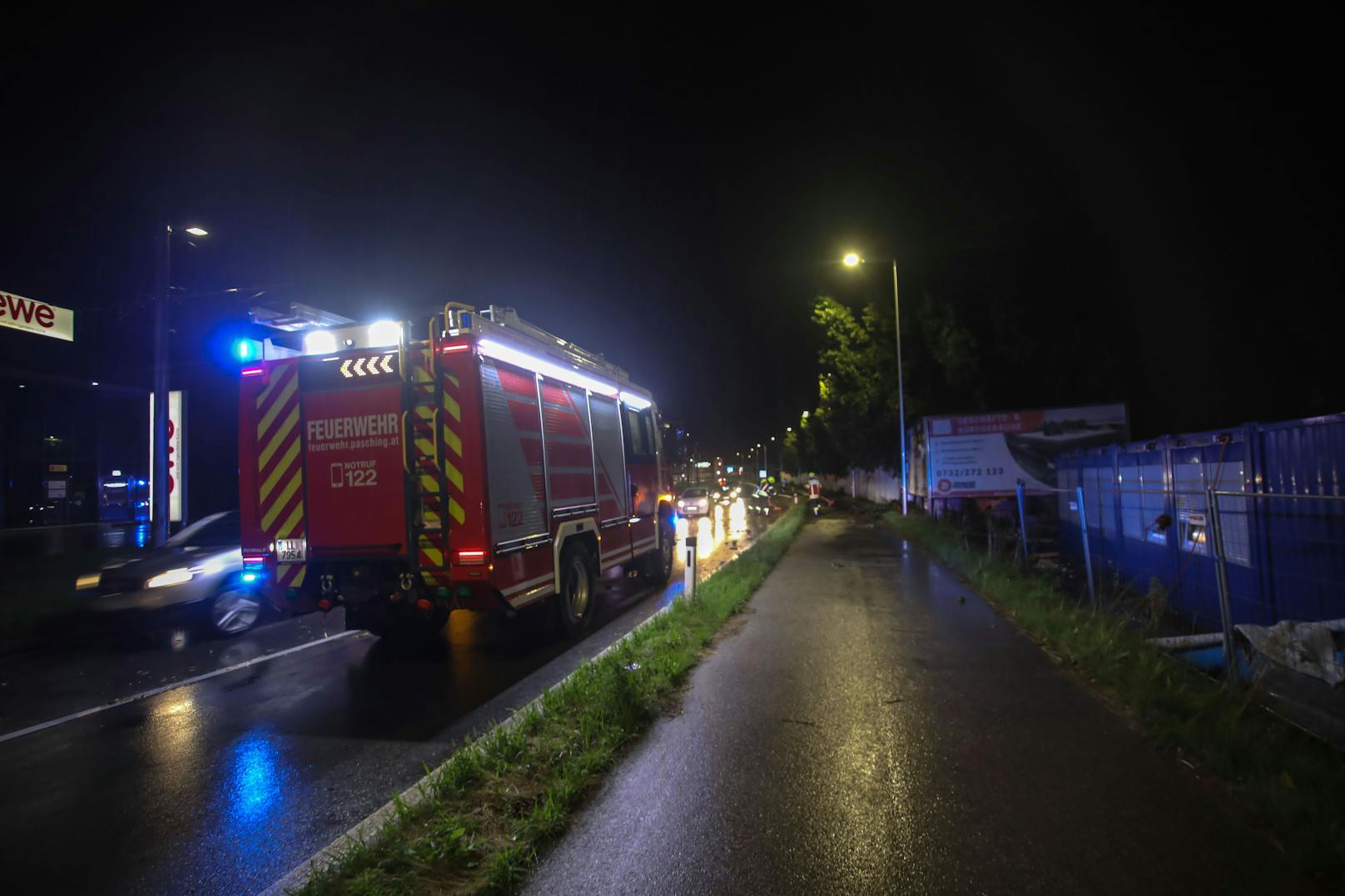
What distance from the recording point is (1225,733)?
4.45m

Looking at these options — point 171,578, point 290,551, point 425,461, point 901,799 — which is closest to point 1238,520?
point 901,799

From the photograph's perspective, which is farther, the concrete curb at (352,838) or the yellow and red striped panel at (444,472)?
the yellow and red striped panel at (444,472)

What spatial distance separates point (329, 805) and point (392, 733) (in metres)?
1.18

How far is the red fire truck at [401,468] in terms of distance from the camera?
6656 millimetres

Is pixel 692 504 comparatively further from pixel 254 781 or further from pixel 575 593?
pixel 254 781

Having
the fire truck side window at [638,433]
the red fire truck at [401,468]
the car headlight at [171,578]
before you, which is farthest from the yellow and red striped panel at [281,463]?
the fire truck side window at [638,433]

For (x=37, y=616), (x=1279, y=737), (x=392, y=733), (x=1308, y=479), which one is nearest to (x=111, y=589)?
(x=37, y=616)

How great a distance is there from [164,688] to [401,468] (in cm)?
299

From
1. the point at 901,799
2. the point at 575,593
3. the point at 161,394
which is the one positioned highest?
the point at 161,394

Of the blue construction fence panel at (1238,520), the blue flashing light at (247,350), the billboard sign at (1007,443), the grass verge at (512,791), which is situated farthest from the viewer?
the billboard sign at (1007,443)

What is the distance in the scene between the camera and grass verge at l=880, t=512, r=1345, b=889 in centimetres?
345

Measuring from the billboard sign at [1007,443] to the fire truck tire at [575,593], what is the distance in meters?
18.0

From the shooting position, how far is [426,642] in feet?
27.3

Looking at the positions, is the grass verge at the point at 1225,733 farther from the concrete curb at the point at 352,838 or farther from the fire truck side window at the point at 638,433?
the fire truck side window at the point at 638,433
